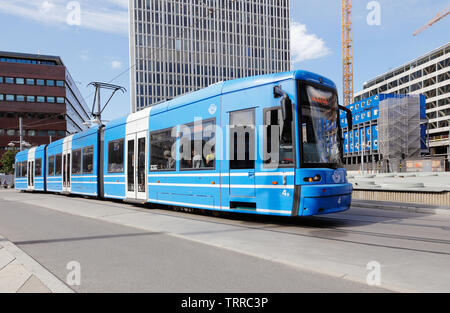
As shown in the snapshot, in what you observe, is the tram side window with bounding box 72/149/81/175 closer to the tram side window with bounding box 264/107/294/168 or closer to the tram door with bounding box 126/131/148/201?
the tram door with bounding box 126/131/148/201

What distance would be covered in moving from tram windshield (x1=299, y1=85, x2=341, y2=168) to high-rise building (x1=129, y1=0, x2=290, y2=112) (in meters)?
75.9

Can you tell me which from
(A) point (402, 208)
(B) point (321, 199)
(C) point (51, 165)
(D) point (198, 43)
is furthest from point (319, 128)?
(D) point (198, 43)

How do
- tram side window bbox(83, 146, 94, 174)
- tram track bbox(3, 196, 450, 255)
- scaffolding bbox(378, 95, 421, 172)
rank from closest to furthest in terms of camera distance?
Result: tram track bbox(3, 196, 450, 255) < tram side window bbox(83, 146, 94, 174) < scaffolding bbox(378, 95, 421, 172)

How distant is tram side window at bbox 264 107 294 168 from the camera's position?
7.68 metres

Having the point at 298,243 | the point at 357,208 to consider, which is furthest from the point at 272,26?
the point at 298,243

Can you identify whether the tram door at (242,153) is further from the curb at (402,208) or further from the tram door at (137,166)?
the curb at (402,208)

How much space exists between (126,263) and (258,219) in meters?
4.90

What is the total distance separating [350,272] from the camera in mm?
4484

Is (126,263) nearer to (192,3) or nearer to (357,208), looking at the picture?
(357,208)

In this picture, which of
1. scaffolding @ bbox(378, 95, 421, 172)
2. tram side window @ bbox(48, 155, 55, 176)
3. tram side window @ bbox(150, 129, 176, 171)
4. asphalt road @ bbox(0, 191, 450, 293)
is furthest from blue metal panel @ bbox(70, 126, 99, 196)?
scaffolding @ bbox(378, 95, 421, 172)

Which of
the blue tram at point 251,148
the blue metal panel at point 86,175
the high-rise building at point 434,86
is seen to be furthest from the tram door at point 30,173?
the high-rise building at point 434,86

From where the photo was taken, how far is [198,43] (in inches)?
3506

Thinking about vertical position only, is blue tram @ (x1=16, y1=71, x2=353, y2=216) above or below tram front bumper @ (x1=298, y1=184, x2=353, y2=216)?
above

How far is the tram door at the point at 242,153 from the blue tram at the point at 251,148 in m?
0.02
